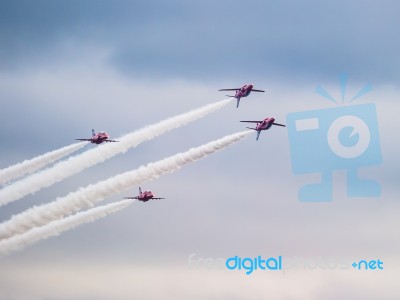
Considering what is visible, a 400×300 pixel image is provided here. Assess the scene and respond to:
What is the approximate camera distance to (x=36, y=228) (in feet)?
330

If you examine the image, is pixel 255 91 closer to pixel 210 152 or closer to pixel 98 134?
pixel 210 152

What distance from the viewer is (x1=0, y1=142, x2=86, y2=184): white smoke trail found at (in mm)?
104938

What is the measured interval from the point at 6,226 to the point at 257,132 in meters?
29.5

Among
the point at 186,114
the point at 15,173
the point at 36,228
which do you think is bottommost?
the point at 36,228

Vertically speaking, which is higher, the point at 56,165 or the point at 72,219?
the point at 56,165

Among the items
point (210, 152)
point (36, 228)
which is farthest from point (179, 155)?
point (36, 228)

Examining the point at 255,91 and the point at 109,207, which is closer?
the point at 109,207

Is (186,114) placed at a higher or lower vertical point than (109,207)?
higher

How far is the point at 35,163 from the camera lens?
10619 cm

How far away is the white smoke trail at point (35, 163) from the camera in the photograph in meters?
105

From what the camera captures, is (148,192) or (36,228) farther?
(148,192)

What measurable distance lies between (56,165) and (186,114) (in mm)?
15275

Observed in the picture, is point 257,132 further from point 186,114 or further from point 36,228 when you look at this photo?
point 36,228

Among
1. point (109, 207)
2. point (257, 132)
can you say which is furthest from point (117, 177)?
point (257, 132)
